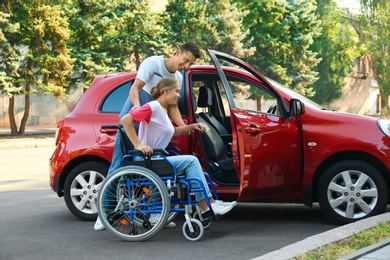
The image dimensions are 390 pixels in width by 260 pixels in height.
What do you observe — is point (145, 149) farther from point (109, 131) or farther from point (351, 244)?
point (351, 244)

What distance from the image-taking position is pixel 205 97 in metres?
8.58

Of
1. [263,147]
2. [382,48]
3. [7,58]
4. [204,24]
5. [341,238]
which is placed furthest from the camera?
[382,48]

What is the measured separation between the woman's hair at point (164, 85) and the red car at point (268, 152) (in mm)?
494

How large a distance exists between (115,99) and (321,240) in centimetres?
320

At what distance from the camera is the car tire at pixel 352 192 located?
790 cm

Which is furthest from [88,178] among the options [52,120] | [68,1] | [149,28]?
[52,120]

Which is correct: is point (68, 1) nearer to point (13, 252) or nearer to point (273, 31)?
point (273, 31)

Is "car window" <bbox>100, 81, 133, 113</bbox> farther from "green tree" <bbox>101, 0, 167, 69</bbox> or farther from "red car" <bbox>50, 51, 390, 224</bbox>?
"green tree" <bbox>101, 0, 167, 69</bbox>

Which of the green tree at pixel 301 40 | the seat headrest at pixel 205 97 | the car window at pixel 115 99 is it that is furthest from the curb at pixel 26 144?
the green tree at pixel 301 40

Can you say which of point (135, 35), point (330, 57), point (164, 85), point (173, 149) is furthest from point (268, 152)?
point (330, 57)

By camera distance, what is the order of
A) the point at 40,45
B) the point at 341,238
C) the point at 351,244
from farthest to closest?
1. the point at 40,45
2. the point at 341,238
3. the point at 351,244

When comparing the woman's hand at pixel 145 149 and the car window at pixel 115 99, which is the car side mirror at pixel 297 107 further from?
the car window at pixel 115 99

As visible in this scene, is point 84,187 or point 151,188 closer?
point 151,188

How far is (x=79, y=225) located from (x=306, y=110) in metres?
2.65
